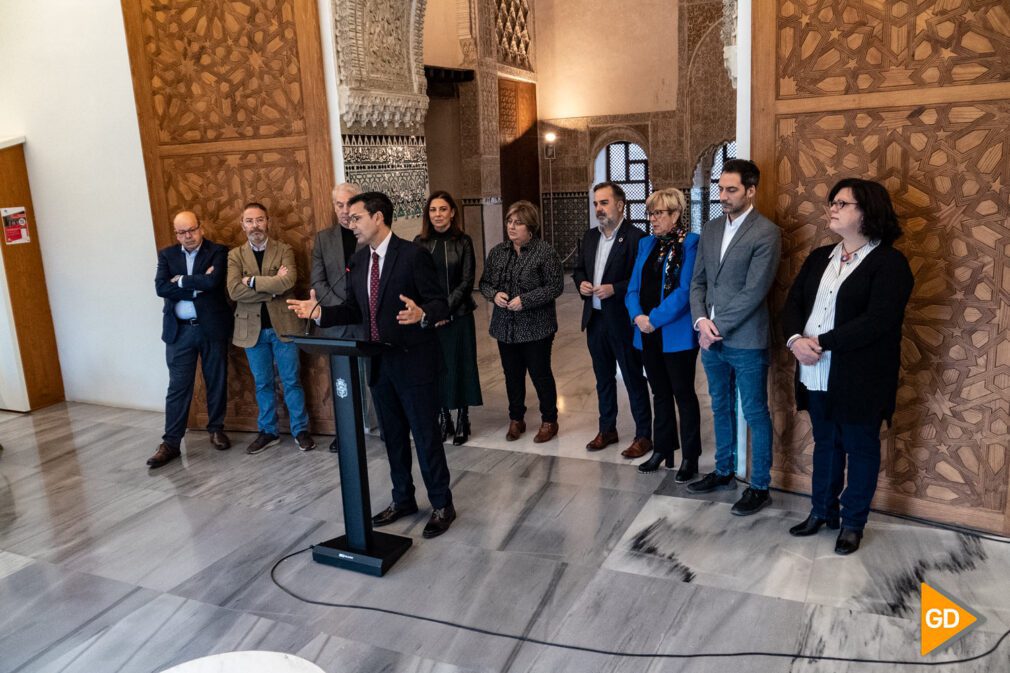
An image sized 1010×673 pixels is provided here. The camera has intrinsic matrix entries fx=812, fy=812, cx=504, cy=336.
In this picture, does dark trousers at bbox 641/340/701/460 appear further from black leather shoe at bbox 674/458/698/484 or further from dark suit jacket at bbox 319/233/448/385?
dark suit jacket at bbox 319/233/448/385

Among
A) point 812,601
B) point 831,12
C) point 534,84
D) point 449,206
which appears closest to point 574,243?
point 534,84

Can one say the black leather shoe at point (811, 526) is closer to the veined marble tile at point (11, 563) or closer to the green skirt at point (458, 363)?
the green skirt at point (458, 363)

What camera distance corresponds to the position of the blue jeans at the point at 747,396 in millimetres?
3957

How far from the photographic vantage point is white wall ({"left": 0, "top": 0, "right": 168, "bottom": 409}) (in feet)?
19.6

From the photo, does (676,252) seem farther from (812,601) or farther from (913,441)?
(812,601)

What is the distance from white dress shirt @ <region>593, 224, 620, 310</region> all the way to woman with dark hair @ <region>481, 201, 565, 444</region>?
24 centimetres

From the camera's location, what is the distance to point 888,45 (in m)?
3.65

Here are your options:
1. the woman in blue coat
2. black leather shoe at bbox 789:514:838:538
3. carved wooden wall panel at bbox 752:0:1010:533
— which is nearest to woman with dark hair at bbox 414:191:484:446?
the woman in blue coat

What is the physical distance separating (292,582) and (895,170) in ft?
10.8

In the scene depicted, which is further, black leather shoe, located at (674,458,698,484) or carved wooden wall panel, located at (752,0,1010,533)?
black leather shoe, located at (674,458,698,484)

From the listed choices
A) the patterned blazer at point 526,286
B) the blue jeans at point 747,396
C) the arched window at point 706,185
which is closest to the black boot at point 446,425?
the patterned blazer at point 526,286

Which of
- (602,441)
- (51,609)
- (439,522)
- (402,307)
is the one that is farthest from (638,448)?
(51,609)

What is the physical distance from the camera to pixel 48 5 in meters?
6.06

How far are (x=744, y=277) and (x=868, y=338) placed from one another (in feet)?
2.27
